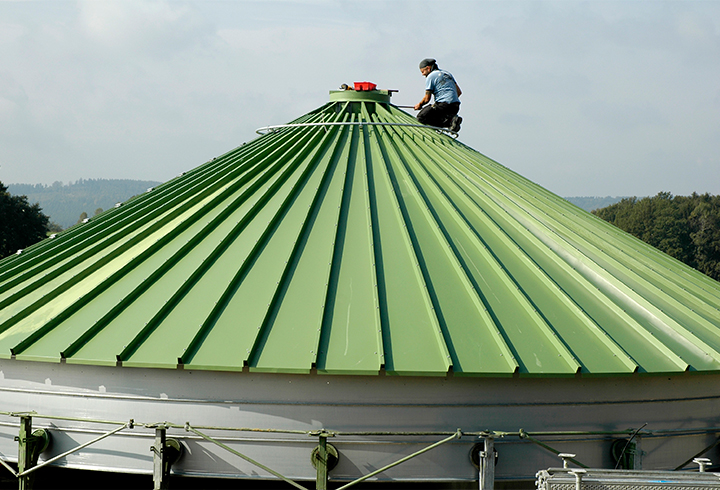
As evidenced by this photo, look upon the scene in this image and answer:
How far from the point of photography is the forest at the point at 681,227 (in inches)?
3736

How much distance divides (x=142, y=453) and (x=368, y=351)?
12.9ft

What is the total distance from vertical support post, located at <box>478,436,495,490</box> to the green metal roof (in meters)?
1.04

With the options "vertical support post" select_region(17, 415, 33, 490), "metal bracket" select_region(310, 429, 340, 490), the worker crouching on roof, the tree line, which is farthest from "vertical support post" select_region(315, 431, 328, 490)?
the tree line

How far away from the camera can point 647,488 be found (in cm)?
829

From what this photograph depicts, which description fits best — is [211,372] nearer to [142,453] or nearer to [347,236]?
[142,453]

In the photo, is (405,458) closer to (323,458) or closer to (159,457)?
(323,458)

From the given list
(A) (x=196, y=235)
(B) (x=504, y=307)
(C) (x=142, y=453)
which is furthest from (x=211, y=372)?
(B) (x=504, y=307)

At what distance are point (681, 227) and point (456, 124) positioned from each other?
3737 inches

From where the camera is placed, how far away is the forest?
94906mm

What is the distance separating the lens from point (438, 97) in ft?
53.3

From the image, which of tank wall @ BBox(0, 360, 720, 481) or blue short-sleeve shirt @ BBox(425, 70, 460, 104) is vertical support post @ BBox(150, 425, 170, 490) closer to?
tank wall @ BBox(0, 360, 720, 481)

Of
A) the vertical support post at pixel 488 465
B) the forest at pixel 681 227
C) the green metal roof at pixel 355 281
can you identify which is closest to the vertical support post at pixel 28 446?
the green metal roof at pixel 355 281

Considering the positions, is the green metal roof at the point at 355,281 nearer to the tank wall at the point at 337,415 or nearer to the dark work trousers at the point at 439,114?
the tank wall at the point at 337,415

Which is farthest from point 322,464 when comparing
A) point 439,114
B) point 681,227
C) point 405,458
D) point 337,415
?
point 681,227
